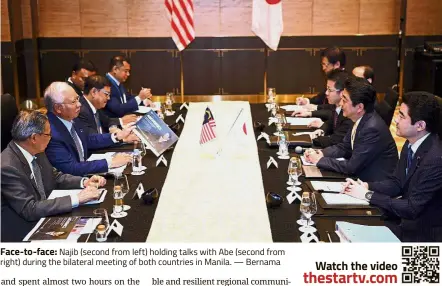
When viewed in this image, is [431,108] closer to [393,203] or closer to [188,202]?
[393,203]

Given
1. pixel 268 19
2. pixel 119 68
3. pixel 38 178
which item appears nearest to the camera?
pixel 38 178

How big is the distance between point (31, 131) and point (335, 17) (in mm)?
7277

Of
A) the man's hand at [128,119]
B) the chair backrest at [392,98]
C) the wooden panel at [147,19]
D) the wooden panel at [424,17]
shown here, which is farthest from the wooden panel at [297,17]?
the man's hand at [128,119]

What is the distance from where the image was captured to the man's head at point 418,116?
3455 mm

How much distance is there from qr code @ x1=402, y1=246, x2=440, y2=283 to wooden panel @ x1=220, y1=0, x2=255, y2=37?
24.7 ft

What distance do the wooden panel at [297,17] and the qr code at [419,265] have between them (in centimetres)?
750

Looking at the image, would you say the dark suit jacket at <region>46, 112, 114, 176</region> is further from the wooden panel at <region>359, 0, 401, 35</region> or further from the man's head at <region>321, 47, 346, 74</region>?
the wooden panel at <region>359, 0, 401, 35</region>

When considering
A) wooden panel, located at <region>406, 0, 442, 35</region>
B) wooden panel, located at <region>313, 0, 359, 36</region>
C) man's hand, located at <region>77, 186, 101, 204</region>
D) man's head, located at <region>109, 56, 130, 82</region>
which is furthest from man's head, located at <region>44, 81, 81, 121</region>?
wooden panel, located at <region>406, 0, 442, 35</region>

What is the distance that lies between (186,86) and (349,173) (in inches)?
246

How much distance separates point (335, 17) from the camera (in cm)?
980

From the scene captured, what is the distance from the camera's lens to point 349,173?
159 inches

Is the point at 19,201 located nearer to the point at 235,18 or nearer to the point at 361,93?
the point at 361,93

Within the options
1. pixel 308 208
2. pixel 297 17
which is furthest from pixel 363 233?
pixel 297 17

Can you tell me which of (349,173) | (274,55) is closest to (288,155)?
(349,173)
